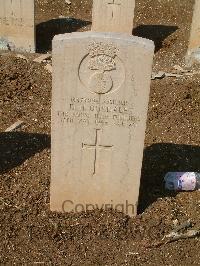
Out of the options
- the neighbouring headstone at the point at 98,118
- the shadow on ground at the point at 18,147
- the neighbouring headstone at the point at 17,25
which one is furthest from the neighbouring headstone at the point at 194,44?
the neighbouring headstone at the point at 98,118

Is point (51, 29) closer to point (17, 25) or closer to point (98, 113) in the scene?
point (17, 25)

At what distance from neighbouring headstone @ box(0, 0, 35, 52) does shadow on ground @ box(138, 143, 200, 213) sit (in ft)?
14.8

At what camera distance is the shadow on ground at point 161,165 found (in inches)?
228

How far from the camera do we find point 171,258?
497 centimetres

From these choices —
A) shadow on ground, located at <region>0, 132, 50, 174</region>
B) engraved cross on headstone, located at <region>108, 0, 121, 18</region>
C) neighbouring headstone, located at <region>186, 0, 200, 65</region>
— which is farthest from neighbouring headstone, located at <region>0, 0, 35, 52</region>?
shadow on ground, located at <region>0, 132, 50, 174</region>

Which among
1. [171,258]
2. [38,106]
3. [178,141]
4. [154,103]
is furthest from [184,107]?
[171,258]

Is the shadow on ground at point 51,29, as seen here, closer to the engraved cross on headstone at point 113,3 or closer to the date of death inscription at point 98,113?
the engraved cross on headstone at point 113,3

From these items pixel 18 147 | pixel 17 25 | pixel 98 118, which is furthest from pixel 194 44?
pixel 98 118

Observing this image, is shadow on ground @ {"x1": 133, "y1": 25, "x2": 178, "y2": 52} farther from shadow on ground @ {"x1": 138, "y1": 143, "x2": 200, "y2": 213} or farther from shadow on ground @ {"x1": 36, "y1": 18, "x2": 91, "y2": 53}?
shadow on ground @ {"x1": 138, "y1": 143, "x2": 200, "y2": 213}

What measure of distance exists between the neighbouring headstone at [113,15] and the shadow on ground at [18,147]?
155 inches

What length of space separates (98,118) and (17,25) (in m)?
5.78

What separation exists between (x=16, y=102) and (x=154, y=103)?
218 cm

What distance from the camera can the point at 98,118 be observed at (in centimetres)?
495

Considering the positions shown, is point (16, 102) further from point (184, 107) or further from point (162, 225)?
point (162, 225)
